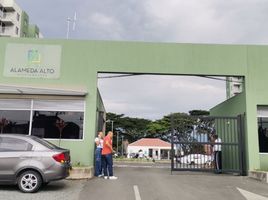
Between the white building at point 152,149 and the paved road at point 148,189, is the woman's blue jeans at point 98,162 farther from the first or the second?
the white building at point 152,149

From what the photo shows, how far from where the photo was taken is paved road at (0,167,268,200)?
29.2 ft

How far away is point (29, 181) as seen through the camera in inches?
355

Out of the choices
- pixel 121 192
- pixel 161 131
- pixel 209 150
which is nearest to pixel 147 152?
pixel 161 131

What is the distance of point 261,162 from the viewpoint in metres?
13.9

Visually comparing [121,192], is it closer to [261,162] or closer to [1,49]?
[261,162]

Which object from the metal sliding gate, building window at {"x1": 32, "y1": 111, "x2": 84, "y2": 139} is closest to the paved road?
the metal sliding gate

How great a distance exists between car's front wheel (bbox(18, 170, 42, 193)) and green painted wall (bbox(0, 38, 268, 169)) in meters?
5.14

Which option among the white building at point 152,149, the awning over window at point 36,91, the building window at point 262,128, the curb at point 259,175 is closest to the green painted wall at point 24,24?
the white building at point 152,149

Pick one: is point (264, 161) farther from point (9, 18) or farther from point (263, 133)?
point (9, 18)

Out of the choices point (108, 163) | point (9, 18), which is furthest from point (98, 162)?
point (9, 18)

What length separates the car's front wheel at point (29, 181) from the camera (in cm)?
898

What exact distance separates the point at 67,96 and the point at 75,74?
945mm

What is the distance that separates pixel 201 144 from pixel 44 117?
6227mm

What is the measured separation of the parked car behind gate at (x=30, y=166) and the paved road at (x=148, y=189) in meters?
0.29
